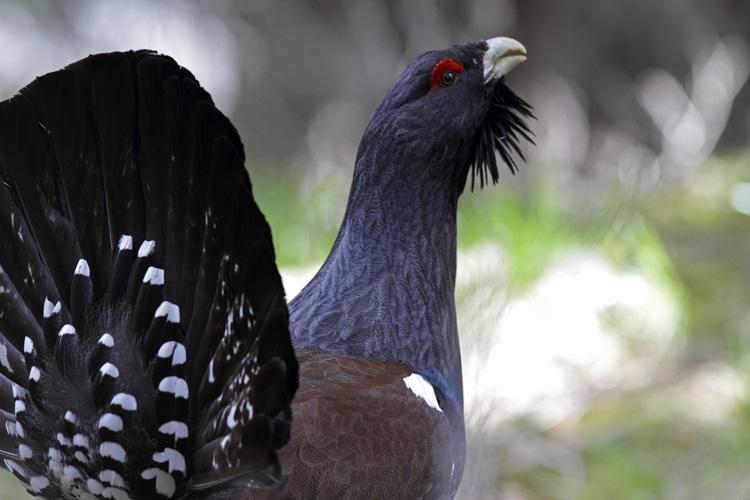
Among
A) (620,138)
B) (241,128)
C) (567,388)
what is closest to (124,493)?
(567,388)

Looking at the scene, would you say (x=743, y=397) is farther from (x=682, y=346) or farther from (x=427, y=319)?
(x=427, y=319)

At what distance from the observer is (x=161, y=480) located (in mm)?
2189

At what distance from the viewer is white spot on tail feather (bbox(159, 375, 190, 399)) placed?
7.01 feet

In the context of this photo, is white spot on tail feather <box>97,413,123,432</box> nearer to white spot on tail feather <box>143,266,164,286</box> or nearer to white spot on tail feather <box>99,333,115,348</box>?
white spot on tail feather <box>99,333,115,348</box>

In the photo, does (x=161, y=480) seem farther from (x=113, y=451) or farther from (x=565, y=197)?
(x=565, y=197)

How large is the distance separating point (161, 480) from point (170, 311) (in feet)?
1.20

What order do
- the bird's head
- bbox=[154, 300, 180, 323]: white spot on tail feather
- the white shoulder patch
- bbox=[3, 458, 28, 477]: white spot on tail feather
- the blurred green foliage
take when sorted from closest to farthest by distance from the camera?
bbox=[154, 300, 180, 323]: white spot on tail feather
bbox=[3, 458, 28, 477]: white spot on tail feather
the white shoulder patch
the bird's head
the blurred green foliage

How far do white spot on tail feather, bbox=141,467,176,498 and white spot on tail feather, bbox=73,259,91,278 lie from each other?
0.44 meters

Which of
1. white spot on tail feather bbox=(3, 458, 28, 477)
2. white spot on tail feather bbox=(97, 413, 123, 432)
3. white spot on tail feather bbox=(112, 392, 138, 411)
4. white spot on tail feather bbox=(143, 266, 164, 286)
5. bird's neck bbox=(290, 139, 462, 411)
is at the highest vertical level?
bird's neck bbox=(290, 139, 462, 411)

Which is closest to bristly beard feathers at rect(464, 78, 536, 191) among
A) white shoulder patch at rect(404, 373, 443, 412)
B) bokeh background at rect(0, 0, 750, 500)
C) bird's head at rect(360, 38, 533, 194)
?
bird's head at rect(360, 38, 533, 194)

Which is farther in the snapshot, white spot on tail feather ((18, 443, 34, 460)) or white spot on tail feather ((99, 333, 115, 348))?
white spot on tail feather ((18, 443, 34, 460))

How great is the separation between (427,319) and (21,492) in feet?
7.90

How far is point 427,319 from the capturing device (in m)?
2.89

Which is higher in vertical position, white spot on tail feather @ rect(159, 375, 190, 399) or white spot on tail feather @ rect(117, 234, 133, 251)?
white spot on tail feather @ rect(117, 234, 133, 251)
